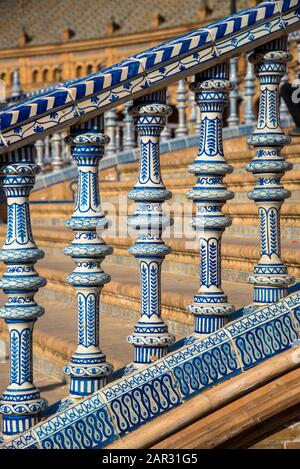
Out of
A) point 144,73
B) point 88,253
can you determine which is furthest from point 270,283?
point 144,73

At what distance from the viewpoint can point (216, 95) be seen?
3.25 m

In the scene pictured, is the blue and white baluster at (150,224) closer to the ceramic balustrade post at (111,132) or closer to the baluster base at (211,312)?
the baluster base at (211,312)

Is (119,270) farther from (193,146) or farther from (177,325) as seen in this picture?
(193,146)

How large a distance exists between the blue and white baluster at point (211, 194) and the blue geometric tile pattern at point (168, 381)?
0.25ft

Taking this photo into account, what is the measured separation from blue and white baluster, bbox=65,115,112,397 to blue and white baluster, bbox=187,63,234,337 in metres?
0.34

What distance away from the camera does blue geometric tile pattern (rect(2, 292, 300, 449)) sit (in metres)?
3.06

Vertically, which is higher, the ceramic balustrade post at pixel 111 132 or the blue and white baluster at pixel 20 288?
the ceramic balustrade post at pixel 111 132

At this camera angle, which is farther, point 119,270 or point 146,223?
point 119,270

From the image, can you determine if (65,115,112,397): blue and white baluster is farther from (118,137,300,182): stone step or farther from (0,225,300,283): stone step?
(118,137,300,182): stone step

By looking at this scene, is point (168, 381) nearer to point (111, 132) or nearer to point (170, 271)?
point (170, 271)

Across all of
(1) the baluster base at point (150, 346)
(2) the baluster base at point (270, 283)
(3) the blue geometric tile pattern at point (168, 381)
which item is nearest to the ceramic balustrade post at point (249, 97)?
(2) the baluster base at point (270, 283)

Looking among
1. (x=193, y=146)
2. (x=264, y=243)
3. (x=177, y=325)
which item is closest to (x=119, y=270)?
(x=177, y=325)

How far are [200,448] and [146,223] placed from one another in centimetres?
76

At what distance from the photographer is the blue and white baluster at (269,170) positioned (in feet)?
10.9
